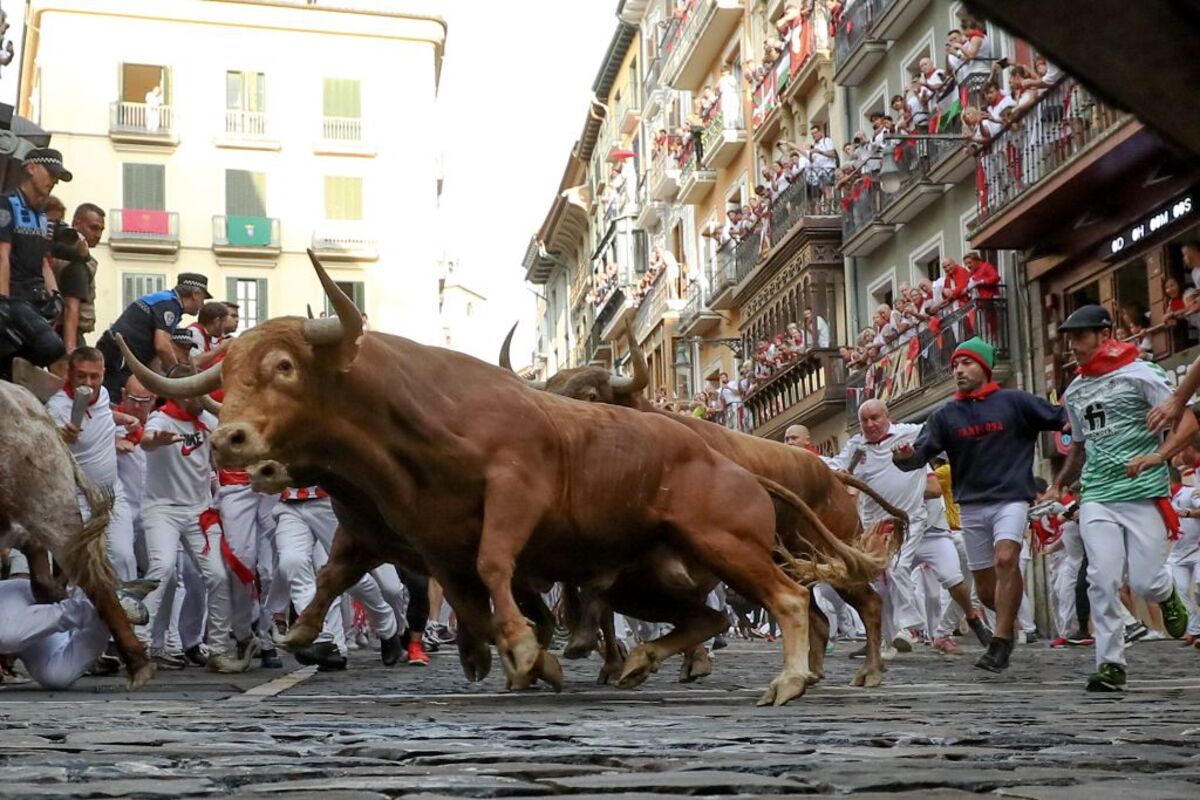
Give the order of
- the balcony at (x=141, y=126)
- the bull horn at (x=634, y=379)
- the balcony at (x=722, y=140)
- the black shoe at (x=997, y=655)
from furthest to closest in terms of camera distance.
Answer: the balcony at (x=141, y=126) → the balcony at (x=722, y=140) → the black shoe at (x=997, y=655) → the bull horn at (x=634, y=379)

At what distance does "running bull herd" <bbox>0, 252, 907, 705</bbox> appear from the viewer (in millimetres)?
8523

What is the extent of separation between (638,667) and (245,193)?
5384 centimetres

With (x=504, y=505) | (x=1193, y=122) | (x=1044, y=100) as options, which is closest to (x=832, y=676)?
(x=504, y=505)

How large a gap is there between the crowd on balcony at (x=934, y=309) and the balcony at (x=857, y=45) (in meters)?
4.30

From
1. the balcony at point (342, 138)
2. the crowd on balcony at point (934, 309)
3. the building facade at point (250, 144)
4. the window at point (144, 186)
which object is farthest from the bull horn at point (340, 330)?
the balcony at point (342, 138)

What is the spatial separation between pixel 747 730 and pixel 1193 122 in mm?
3981

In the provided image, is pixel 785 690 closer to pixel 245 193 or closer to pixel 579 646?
pixel 579 646

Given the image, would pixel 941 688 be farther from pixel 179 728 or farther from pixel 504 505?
pixel 179 728

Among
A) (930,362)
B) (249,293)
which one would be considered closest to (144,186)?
(249,293)

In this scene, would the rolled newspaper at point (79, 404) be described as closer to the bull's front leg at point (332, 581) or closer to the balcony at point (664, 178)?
the bull's front leg at point (332, 581)

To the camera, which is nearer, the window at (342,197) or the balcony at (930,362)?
the balcony at (930,362)

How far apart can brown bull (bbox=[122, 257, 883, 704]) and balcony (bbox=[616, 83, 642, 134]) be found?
56.6 m

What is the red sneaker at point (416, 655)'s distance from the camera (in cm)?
1403

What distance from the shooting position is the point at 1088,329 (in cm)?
1012
